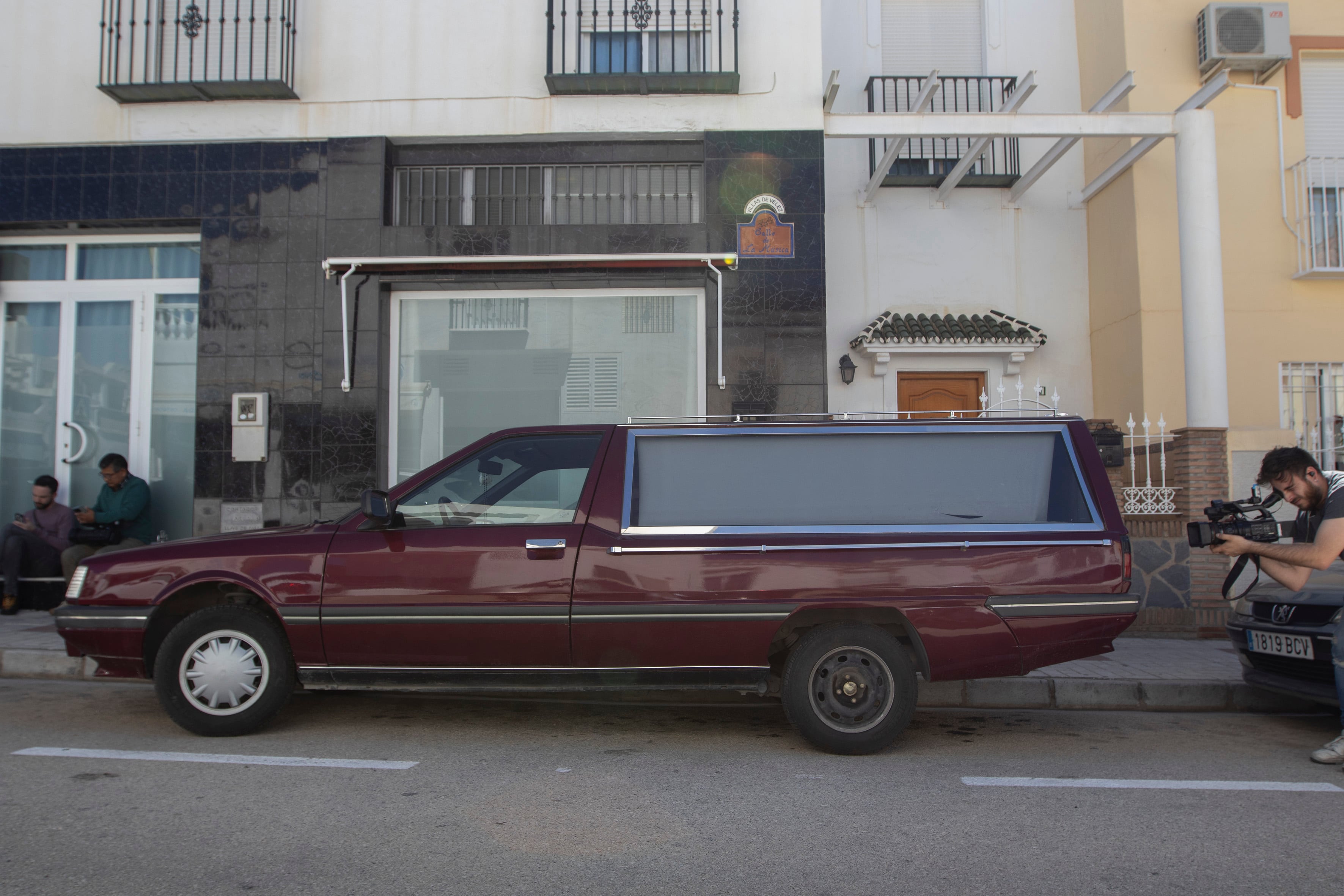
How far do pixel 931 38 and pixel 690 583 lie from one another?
371 inches

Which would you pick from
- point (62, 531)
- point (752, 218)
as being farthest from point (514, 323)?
point (62, 531)

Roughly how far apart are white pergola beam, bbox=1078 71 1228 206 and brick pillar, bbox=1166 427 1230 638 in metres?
3.22

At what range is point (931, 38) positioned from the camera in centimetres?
1141

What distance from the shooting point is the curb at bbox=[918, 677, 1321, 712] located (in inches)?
244

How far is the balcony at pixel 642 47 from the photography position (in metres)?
9.22

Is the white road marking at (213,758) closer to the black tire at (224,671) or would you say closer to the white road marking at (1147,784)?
the black tire at (224,671)

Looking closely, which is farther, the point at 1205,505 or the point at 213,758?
the point at 1205,505

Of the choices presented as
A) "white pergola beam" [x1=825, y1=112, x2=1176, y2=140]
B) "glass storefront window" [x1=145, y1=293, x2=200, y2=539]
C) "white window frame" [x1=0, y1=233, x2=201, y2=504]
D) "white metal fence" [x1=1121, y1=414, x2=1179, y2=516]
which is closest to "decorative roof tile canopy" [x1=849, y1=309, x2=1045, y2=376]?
"white metal fence" [x1=1121, y1=414, x2=1179, y2=516]

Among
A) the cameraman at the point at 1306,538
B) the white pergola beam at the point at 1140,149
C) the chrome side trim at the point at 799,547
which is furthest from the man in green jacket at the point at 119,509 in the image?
the white pergola beam at the point at 1140,149

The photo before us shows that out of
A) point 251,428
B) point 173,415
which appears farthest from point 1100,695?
point 173,415

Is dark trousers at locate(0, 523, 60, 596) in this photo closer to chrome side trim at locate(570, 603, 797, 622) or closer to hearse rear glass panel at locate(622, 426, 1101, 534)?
chrome side trim at locate(570, 603, 797, 622)

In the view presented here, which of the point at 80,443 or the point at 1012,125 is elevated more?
the point at 1012,125

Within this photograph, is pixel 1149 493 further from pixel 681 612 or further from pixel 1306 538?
pixel 681 612

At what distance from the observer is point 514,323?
9.51 metres
